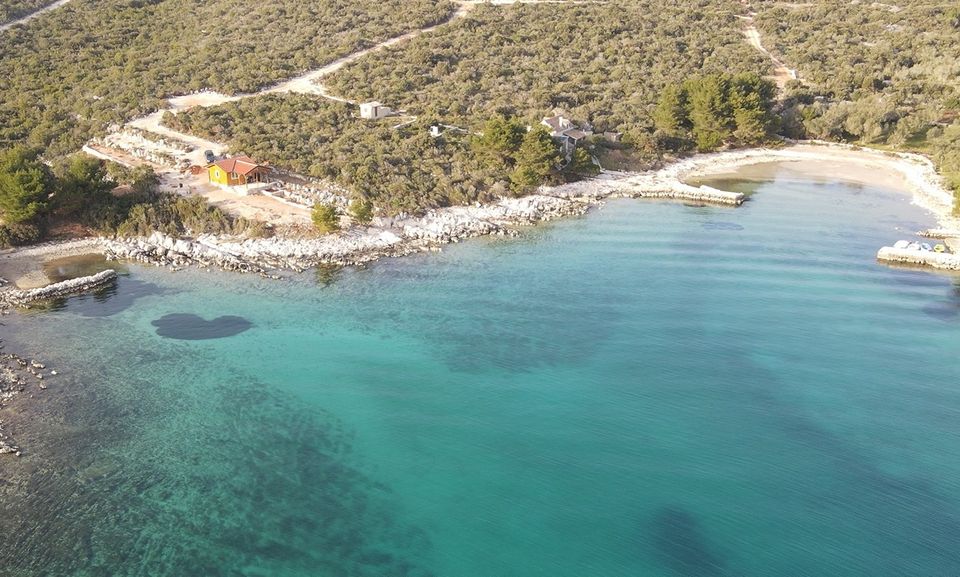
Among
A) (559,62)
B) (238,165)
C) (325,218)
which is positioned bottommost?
(325,218)

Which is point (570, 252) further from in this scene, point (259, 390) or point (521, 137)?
point (259, 390)

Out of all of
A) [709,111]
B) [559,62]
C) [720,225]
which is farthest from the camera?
[559,62]

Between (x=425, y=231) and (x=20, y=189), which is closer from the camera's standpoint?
(x=20, y=189)

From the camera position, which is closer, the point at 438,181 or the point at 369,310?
the point at 369,310

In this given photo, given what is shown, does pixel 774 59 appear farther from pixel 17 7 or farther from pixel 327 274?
pixel 17 7

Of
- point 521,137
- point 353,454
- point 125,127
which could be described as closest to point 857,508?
point 353,454

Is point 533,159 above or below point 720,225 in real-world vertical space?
above

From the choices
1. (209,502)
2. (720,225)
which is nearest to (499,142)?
(720,225)
